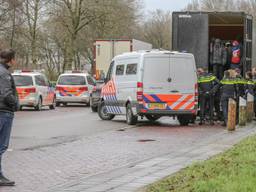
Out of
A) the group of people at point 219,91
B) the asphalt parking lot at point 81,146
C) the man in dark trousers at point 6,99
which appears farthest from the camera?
the group of people at point 219,91

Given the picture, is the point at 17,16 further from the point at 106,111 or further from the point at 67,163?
the point at 67,163

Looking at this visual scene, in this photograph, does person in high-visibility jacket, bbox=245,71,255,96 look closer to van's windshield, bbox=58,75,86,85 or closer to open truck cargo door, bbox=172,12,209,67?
open truck cargo door, bbox=172,12,209,67

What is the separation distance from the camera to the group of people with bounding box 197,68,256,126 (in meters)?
21.8

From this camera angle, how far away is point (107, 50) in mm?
38375

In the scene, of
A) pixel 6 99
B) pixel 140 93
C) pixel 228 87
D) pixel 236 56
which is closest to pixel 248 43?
pixel 236 56

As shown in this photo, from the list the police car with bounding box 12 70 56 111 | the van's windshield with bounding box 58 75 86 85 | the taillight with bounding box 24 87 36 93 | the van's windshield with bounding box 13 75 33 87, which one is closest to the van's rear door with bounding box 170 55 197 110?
the police car with bounding box 12 70 56 111

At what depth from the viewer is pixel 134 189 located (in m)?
9.07

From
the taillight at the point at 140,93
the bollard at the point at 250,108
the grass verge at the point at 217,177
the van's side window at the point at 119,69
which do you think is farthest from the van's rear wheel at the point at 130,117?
the grass verge at the point at 217,177

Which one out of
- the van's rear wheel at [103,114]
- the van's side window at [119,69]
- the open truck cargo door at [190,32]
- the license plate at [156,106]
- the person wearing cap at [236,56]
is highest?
the open truck cargo door at [190,32]

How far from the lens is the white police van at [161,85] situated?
2175cm

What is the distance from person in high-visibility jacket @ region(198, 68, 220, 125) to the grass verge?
11148 millimetres

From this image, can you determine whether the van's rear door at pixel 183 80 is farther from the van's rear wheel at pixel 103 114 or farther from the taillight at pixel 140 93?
the van's rear wheel at pixel 103 114

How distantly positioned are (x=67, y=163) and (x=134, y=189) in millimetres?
3590

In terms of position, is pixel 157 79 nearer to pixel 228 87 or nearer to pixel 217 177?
pixel 228 87
